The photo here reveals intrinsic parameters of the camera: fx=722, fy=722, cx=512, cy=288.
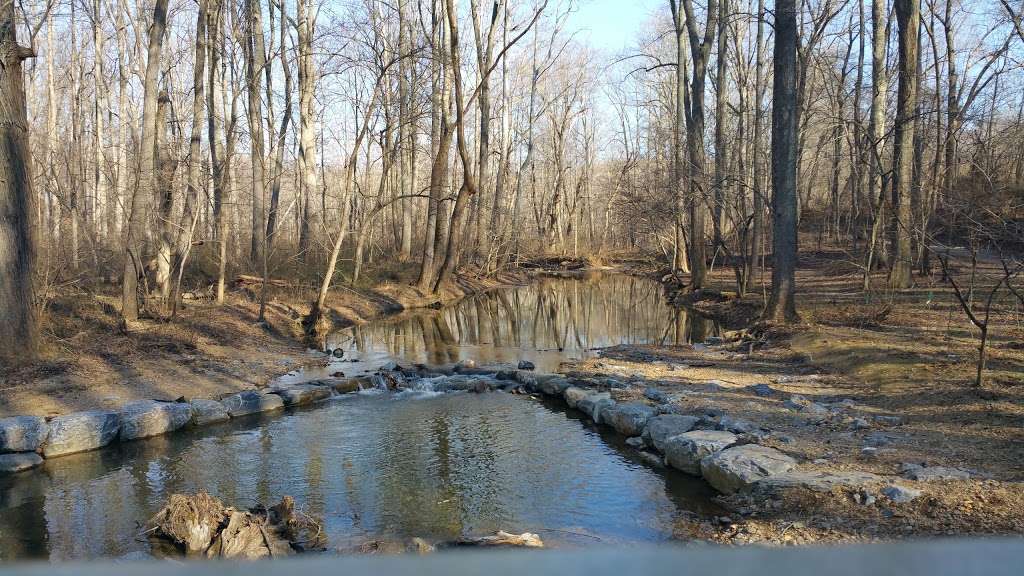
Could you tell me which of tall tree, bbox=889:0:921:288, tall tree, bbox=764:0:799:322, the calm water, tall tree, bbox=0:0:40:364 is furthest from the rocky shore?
tall tree, bbox=889:0:921:288

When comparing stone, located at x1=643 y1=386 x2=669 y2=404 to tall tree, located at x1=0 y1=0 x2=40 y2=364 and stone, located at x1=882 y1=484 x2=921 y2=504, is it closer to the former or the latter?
stone, located at x1=882 y1=484 x2=921 y2=504

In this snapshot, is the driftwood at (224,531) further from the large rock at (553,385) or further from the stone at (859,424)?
the large rock at (553,385)

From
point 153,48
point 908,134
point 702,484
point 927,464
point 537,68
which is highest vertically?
point 537,68

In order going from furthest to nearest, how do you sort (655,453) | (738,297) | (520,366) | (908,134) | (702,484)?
(738,297) → (908,134) → (520,366) → (655,453) → (702,484)

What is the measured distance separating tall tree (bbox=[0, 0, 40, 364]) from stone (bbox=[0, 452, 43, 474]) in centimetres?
293

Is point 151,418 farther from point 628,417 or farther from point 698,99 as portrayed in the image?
point 698,99

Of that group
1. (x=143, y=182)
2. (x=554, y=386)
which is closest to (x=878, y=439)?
(x=554, y=386)

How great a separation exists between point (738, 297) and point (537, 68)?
23.9 meters

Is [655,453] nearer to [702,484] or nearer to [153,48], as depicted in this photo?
[702,484]

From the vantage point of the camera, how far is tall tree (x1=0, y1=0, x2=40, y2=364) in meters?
10.0

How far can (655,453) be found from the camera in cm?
800

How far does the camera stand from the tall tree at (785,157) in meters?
13.4

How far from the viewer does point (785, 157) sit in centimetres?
1361

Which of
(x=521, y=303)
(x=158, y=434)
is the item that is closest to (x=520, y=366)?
(x=158, y=434)
